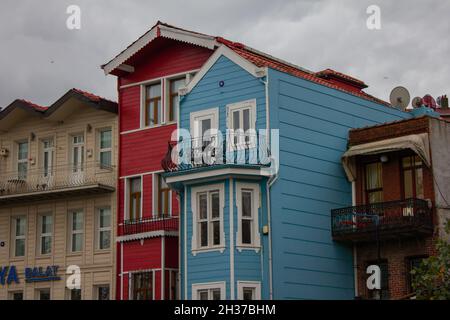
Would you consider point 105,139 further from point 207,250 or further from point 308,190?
point 308,190

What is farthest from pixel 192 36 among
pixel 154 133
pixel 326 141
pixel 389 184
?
pixel 389 184

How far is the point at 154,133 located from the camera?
35.0 metres

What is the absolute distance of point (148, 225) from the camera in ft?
111

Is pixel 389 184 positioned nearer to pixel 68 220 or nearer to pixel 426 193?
pixel 426 193

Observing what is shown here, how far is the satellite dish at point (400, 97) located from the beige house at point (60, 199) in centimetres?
1131

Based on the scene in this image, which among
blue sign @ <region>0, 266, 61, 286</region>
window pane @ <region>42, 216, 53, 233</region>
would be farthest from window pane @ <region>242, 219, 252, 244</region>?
window pane @ <region>42, 216, 53, 233</region>

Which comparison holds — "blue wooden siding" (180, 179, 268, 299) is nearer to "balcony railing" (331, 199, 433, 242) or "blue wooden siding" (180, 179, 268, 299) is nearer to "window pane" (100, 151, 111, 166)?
"balcony railing" (331, 199, 433, 242)

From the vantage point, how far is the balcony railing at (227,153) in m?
29.7

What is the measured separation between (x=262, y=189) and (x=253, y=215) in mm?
912

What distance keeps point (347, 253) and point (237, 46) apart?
8.62 meters

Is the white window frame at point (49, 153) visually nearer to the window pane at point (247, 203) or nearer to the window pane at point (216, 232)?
the window pane at point (216, 232)

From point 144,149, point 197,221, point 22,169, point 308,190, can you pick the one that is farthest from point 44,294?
point 308,190

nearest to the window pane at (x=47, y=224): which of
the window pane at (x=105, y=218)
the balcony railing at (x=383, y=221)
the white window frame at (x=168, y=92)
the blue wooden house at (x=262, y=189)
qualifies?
the window pane at (x=105, y=218)
